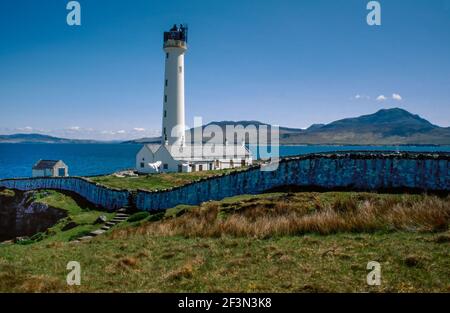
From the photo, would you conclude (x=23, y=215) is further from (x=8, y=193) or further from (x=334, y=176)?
(x=334, y=176)

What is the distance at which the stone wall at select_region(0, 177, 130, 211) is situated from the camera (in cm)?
3509

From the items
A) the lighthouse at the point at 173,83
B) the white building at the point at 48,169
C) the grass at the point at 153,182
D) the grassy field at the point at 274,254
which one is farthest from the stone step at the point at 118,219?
the white building at the point at 48,169

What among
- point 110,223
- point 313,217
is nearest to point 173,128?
point 110,223

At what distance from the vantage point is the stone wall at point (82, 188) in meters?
35.1

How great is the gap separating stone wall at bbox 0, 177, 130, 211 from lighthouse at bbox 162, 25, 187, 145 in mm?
18957

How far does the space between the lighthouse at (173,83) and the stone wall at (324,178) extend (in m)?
26.9

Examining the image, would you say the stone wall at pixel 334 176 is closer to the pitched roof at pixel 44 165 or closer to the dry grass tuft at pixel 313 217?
the dry grass tuft at pixel 313 217

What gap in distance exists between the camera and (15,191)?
171 ft

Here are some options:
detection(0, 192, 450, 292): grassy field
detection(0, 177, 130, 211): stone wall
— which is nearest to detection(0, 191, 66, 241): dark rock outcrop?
detection(0, 177, 130, 211): stone wall

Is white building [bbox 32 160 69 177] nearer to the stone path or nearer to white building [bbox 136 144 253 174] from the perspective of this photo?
white building [bbox 136 144 253 174]

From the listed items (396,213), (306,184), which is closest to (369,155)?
(306,184)

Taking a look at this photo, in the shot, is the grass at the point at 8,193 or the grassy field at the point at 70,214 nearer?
the grassy field at the point at 70,214
